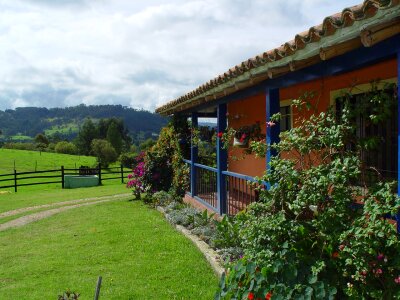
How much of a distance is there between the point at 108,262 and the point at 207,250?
1.60m

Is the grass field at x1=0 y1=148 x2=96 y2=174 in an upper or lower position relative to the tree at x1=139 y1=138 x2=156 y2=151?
lower

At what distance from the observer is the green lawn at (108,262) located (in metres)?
5.32

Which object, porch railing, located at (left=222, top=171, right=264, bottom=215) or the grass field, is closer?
porch railing, located at (left=222, top=171, right=264, bottom=215)

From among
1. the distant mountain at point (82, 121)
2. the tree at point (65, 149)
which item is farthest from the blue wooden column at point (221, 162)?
the distant mountain at point (82, 121)

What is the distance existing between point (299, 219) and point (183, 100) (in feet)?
19.2

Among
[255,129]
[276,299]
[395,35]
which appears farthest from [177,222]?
[395,35]

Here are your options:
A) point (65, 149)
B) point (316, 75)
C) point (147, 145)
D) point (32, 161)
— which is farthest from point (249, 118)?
point (65, 149)

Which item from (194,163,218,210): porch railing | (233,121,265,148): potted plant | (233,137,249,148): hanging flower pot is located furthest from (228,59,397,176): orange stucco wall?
(194,163,218,210): porch railing

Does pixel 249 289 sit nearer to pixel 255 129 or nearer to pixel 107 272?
pixel 107 272

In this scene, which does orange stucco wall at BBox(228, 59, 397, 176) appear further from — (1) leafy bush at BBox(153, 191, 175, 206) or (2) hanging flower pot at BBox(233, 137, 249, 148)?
(1) leafy bush at BBox(153, 191, 175, 206)

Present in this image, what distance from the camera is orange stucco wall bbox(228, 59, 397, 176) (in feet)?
18.3

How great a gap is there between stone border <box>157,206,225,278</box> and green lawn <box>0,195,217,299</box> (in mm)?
88

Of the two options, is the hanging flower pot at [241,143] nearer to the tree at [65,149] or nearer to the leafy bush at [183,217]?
the leafy bush at [183,217]

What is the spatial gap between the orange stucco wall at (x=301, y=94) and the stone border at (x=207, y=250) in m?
2.17
